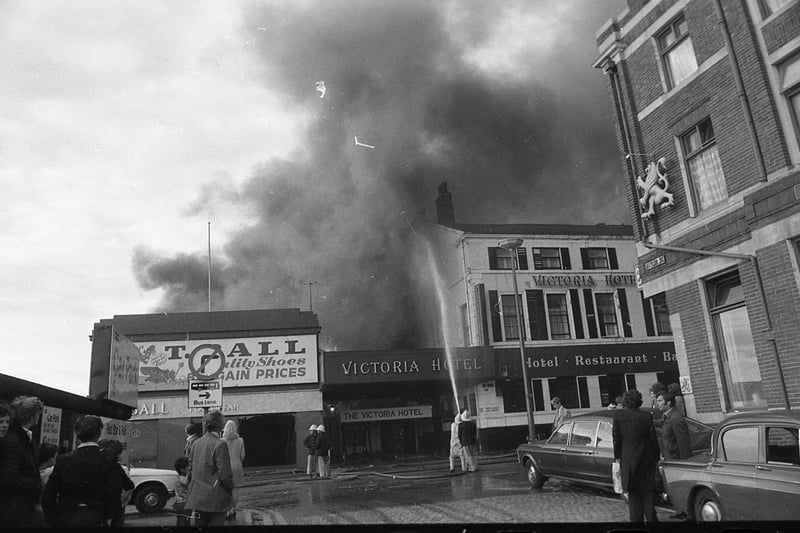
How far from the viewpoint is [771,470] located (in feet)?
14.5

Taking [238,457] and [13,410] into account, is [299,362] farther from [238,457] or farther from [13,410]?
[13,410]

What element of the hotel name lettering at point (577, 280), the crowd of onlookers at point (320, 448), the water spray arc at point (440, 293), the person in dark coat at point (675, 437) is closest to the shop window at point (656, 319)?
the hotel name lettering at point (577, 280)

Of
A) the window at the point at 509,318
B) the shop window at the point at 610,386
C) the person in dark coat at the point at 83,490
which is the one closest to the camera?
the person in dark coat at the point at 83,490

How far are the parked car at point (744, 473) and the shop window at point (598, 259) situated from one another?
27435mm

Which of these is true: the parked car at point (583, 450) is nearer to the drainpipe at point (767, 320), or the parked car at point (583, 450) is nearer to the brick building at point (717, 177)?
the drainpipe at point (767, 320)

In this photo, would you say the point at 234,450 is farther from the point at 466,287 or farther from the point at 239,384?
the point at 466,287

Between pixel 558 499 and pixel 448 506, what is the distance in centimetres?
179

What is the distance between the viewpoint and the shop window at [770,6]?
1070 cm

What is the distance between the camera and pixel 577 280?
32.2 m

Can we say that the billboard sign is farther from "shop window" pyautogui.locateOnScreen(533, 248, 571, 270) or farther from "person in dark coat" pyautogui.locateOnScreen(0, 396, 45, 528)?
"shop window" pyautogui.locateOnScreen(533, 248, 571, 270)

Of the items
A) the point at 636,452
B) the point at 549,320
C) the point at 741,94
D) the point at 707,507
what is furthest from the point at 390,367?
the point at 707,507

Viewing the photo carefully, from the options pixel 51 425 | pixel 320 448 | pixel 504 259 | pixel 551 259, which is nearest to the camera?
pixel 51 425

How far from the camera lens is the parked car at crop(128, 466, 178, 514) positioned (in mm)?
12344

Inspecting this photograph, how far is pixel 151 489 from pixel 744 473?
11780mm
